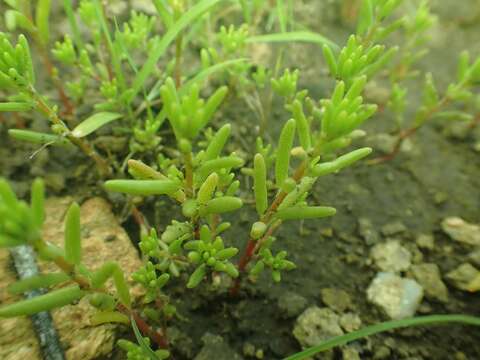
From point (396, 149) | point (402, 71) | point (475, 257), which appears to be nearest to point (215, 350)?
point (475, 257)

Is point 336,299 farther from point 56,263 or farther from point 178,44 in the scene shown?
point 178,44

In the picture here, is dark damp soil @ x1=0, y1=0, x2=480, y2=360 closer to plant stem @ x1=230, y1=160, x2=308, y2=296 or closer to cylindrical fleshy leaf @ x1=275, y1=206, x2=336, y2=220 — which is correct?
plant stem @ x1=230, y1=160, x2=308, y2=296

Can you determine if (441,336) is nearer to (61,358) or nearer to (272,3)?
(61,358)

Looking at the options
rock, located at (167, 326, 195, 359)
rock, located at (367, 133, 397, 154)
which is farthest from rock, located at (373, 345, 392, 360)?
rock, located at (367, 133, 397, 154)

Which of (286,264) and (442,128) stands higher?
(442,128)

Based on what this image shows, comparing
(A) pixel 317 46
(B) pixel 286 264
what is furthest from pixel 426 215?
(A) pixel 317 46

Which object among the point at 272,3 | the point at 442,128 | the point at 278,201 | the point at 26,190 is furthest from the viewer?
the point at 272,3
